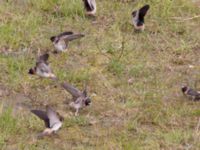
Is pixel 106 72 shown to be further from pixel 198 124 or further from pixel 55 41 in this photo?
pixel 198 124

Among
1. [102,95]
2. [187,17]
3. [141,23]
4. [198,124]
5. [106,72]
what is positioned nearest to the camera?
[198,124]

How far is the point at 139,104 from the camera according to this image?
→ 568cm

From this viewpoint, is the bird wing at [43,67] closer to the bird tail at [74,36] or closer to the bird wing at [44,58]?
the bird wing at [44,58]

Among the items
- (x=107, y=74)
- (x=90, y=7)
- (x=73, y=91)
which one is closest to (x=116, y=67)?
(x=107, y=74)

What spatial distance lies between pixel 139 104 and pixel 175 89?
1.59 feet

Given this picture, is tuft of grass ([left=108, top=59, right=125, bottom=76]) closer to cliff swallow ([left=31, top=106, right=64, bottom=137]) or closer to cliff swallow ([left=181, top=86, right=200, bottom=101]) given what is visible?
cliff swallow ([left=181, top=86, right=200, bottom=101])

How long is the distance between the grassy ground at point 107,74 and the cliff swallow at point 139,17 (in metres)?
0.08

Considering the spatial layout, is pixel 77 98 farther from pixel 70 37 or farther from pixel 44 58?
pixel 70 37

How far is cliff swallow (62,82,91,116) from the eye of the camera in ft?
18.0

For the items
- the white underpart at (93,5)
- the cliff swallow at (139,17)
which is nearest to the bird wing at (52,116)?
the cliff swallow at (139,17)

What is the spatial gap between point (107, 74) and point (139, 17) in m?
1.02

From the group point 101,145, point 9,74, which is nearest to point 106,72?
point 9,74

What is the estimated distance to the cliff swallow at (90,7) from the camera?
7.13m

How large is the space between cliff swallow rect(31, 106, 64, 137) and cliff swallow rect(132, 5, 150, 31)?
2.10 m
